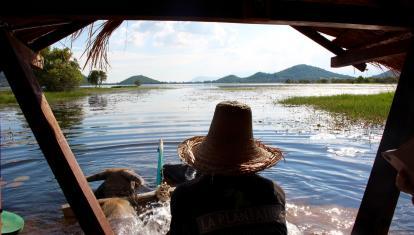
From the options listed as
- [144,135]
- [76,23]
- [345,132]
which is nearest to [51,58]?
[144,135]

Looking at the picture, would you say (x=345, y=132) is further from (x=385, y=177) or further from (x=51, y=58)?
(x=51, y=58)

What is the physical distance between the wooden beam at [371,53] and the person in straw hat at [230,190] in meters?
1.57

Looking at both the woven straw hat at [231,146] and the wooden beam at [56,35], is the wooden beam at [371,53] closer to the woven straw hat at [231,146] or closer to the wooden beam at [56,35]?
the woven straw hat at [231,146]

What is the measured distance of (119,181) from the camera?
24.9 feet

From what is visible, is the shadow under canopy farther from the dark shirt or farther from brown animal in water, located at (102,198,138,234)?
brown animal in water, located at (102,198,138,234)

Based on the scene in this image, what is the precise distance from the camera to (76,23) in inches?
125

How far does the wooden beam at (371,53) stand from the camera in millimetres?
3065

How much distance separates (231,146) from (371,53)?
6.08ft

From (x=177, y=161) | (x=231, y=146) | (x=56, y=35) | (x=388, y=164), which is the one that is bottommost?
(x=177, y=161)

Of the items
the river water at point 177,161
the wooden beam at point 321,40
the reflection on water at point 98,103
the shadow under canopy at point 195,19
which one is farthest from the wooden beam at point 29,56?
the reflection on water at point 98,103

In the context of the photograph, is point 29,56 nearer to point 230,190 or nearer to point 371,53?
point 230,190

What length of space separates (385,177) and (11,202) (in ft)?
26.4

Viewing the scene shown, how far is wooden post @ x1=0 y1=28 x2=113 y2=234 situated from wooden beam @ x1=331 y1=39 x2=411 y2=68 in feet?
8.69

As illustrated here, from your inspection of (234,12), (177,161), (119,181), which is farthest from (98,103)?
(234,12)
